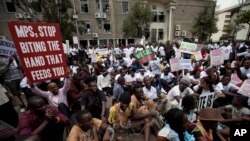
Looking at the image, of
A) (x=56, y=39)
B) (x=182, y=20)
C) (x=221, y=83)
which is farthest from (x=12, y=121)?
(x=182, y=20)

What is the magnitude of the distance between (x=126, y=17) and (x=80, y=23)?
7.28 m

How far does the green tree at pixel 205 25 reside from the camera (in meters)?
23.3

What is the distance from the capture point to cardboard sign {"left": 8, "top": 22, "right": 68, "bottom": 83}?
281 centimetres

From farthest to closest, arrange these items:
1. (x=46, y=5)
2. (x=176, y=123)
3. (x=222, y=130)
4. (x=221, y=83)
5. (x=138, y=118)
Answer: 1. (x=46, y=5)
2. (x=221, y=83)
3. (x=138, y=118)
4. (x=222, y=130)
5. (x=176, y=123)

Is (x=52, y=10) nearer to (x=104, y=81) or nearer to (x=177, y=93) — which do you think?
(x=104, y=81)

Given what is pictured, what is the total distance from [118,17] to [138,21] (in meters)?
4.27

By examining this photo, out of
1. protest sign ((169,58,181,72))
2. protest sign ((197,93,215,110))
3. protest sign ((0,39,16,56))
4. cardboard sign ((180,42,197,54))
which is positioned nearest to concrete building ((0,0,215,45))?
cardboard sign ((180,42,197,54))

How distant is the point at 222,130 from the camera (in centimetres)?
271

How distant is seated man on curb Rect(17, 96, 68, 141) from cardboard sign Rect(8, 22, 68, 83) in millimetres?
944

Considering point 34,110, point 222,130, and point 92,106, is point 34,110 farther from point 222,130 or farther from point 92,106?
point 222,130

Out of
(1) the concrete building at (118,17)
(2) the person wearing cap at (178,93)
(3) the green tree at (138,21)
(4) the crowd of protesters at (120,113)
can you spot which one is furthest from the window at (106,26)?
(2) the person wearing cap at (178,93)

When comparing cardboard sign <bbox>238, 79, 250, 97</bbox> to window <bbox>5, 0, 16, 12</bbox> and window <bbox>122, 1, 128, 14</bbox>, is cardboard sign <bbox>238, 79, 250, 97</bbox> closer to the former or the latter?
window <bbox>122, 1, 128, 14</bbox>

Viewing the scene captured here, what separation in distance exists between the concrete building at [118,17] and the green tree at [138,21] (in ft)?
8.38

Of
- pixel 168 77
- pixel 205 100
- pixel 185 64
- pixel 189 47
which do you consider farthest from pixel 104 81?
pixel 205 100
